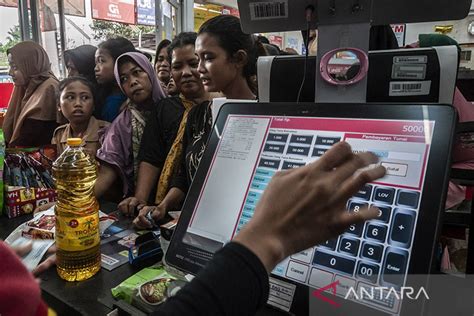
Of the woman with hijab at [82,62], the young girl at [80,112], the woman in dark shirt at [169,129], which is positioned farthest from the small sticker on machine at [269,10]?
the woman with hijab at [82,62]

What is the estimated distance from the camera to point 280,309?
1.71ft

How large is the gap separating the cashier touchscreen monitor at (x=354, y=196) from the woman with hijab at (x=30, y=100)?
2.08 meters

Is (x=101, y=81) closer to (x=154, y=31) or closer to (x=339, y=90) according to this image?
(x=339, y=90)

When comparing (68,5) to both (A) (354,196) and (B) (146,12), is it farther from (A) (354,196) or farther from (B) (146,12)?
(A) (354,196)

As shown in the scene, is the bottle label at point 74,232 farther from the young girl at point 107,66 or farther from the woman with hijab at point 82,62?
the woman with hijab at point 82,62

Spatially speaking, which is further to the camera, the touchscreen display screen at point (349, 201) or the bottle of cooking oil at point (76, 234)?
the bottle of cooking oil at point (76, 234)

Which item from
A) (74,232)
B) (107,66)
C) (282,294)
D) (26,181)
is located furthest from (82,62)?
(282,294)

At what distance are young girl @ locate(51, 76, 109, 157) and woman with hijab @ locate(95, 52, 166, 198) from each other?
0.12 meters

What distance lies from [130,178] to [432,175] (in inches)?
55.5

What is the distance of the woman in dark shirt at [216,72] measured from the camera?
1.32 metres

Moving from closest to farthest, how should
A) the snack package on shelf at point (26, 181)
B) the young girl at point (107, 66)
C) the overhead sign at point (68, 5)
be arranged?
the snack package on shelf at point (26, 181)
the young girl at point (107, 66)
the overhead sign at point (68, 5)

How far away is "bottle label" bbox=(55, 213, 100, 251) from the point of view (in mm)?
720

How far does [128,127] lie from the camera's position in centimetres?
171

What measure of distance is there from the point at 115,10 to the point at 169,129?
301 centimetres
